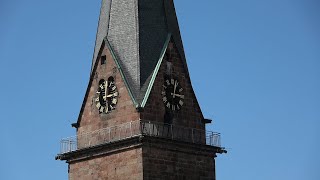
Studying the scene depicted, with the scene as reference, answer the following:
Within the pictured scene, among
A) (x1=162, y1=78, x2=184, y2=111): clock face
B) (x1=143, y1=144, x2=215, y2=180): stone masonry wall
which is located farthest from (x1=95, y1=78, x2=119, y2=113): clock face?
(x1=143, y1=144, x2=215, y2=180): stone masonry wall

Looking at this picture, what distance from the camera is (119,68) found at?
73625mm

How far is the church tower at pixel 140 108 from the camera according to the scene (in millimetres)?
71750

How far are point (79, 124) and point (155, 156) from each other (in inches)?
293

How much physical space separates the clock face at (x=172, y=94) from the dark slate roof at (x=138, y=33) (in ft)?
5.15

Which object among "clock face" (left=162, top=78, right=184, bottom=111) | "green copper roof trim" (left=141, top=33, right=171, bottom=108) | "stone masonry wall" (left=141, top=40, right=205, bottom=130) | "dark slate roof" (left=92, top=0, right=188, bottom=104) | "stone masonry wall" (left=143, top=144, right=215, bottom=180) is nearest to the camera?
"stone masonry wall" (left=143, top=144, right=215, bottom=180)

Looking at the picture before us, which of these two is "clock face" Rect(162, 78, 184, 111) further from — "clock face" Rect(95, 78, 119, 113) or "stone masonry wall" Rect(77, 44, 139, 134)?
"clock face" Rect(95, 78, 119, 113)

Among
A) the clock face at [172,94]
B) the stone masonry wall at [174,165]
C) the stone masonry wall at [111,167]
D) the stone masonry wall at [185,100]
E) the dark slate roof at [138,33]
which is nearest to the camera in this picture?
the stone masonry wall at [111,167]

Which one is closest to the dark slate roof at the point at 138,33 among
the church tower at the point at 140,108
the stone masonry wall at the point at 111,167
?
the church tower at the point at 140,108

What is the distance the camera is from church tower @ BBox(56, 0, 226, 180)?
7175 centimetres

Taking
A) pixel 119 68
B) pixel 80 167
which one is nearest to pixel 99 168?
pixel 80 167

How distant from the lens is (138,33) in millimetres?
74312

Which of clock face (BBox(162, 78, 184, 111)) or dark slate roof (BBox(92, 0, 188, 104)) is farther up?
dark slate roof (BBox(92, 0, 188, 104))

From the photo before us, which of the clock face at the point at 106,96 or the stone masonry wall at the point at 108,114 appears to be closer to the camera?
the stone masonry wall at the point at 108,114

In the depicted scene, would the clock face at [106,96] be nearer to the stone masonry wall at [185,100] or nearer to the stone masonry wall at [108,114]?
the stone masonry wall at [108,114]
